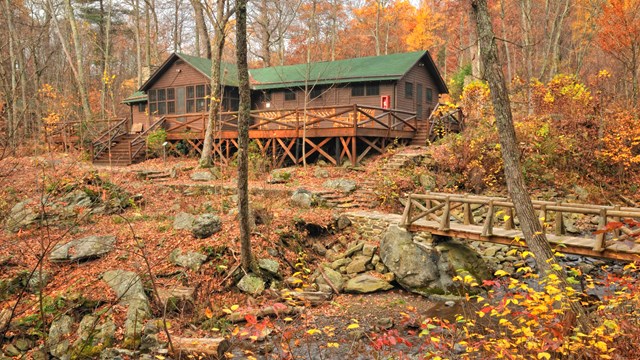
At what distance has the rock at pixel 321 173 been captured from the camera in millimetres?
17281

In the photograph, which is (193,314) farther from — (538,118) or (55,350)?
(538,118)

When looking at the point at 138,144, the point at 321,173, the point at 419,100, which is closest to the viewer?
the point at 321,173

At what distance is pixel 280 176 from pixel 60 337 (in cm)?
1058

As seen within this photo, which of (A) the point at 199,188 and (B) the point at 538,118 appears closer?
(A) the point at 199,188

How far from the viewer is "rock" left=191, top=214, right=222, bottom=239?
37.9ft

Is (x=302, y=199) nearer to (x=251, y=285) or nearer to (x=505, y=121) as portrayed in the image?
(x=251, y=285)

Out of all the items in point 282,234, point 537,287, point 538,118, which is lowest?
point 537,287

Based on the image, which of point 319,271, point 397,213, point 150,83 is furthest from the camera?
point 150,83

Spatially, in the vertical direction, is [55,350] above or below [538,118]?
below

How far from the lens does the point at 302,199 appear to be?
14.5 m

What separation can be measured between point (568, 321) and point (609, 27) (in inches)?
673

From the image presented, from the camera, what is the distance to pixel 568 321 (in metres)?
5.71

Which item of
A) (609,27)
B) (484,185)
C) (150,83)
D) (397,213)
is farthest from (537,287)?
(150,83)

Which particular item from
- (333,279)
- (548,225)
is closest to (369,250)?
(333,279)
